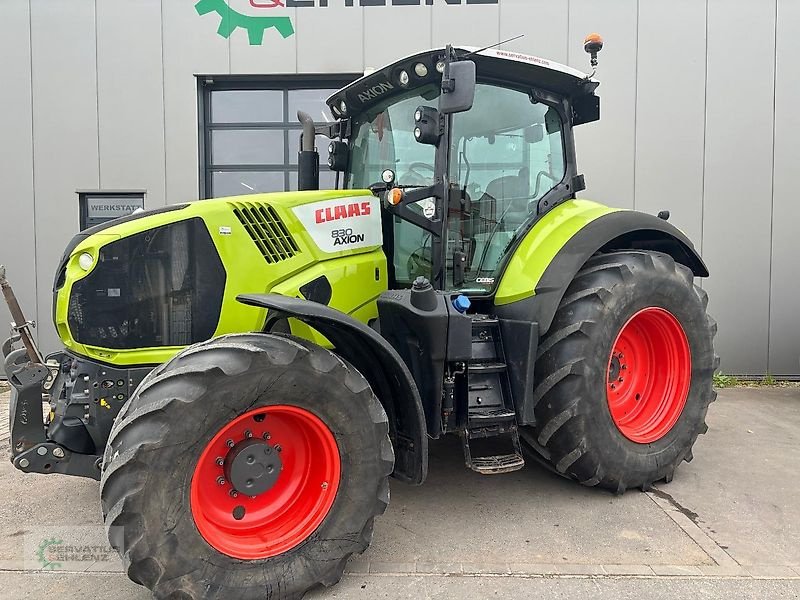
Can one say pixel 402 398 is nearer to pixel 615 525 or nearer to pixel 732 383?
pixel 615 525

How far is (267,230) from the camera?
3.06 metres

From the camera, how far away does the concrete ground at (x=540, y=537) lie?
8.53ft

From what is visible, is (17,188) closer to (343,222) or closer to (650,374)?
(343,222)

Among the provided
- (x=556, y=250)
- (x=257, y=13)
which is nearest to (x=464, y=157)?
(x=556, y=250)

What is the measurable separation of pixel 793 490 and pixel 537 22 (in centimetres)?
557

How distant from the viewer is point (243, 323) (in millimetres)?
2980

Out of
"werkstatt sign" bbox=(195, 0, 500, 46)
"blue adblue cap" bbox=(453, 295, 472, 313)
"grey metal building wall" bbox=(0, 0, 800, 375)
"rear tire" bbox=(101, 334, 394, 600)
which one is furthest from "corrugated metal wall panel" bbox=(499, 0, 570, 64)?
"rear tire" bbox=(101, 334, 394, 600)

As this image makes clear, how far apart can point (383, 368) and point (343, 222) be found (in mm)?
914

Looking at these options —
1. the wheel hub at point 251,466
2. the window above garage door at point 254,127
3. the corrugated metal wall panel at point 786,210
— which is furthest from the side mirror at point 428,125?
the corrugated metal wall panel at point 786,210

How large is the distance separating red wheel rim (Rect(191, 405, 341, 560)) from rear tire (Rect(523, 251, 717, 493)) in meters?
1.41

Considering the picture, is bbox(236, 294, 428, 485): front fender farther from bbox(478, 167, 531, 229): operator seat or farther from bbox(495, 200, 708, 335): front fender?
bbox(478, 167, 531, 229): operator seat

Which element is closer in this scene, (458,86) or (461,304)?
(458,86)

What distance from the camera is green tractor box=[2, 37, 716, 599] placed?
2381 mm

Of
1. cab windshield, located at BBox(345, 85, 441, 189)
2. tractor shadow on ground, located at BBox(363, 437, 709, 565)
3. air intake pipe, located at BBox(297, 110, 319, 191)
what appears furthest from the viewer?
air intake pipe, located at BBox(297, 110, 319, 191)
